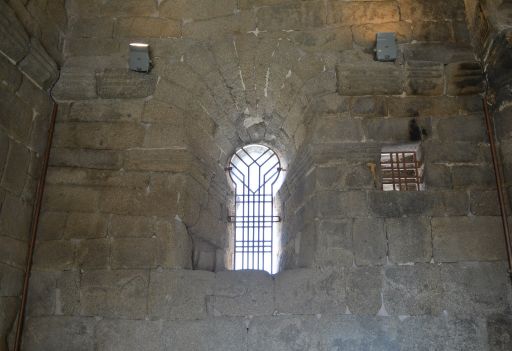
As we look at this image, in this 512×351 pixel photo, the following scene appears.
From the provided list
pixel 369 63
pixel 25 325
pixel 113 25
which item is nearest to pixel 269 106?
pixel 369 63

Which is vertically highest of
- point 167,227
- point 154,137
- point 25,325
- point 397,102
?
point 397,102

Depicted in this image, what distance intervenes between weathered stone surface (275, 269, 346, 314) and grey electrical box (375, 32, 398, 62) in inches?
74.1

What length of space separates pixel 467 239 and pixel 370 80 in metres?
1.49

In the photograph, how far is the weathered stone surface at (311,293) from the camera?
369 centimetres

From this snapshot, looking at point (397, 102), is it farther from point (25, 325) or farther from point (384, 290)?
point (25, 325)

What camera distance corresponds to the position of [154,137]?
13.9 ft

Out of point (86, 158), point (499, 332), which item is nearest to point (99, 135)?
point (86, 158)

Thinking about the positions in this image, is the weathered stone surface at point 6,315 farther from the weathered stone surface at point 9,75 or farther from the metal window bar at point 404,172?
the metal window bar at point 404,172

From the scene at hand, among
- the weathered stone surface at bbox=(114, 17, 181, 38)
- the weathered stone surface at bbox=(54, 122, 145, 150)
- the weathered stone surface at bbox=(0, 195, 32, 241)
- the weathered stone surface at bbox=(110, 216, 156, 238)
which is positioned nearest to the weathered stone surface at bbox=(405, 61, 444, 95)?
the weathered stone surface at bbox=(114, 17, 181, 38)

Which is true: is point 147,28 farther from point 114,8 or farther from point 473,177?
point 473,177

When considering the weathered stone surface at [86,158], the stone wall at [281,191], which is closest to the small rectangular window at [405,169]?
the stone wall at [281,191]

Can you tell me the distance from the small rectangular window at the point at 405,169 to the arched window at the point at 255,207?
1114 mm

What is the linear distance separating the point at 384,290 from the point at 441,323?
44 centimetres

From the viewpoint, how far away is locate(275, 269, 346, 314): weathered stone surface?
369 centimetres
